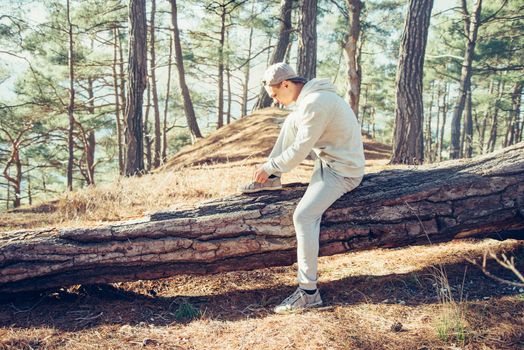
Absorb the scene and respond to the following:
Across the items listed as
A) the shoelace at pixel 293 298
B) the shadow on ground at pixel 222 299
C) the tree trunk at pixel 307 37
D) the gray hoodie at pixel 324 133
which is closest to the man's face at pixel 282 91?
the gray hoodie at pixel 324 133

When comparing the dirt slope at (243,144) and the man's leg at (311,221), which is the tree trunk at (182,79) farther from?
the man's leg at (311,221)

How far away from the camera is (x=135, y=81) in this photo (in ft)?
30.9

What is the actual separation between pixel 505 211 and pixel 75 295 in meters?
4.05

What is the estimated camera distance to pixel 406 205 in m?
3.54

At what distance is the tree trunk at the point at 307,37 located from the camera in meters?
11.3

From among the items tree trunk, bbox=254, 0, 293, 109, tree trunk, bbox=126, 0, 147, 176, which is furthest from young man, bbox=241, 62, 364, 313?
tree trunk, bbox=254, 0, 293, 109

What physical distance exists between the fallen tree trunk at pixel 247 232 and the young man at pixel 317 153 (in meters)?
0.32

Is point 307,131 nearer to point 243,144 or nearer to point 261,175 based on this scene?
point 261,175

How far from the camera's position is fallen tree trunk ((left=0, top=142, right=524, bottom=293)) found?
11.2ft

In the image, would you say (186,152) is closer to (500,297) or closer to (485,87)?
(500,297)

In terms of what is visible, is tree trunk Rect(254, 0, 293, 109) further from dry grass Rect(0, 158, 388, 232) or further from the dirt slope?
dry grass Rect(0, 158, 388, 232)

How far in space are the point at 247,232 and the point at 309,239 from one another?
2.00ft

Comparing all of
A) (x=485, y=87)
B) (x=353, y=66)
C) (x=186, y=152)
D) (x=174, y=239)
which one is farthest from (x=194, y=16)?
(x=485, y=87)

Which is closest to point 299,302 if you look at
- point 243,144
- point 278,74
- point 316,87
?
point 316,87
